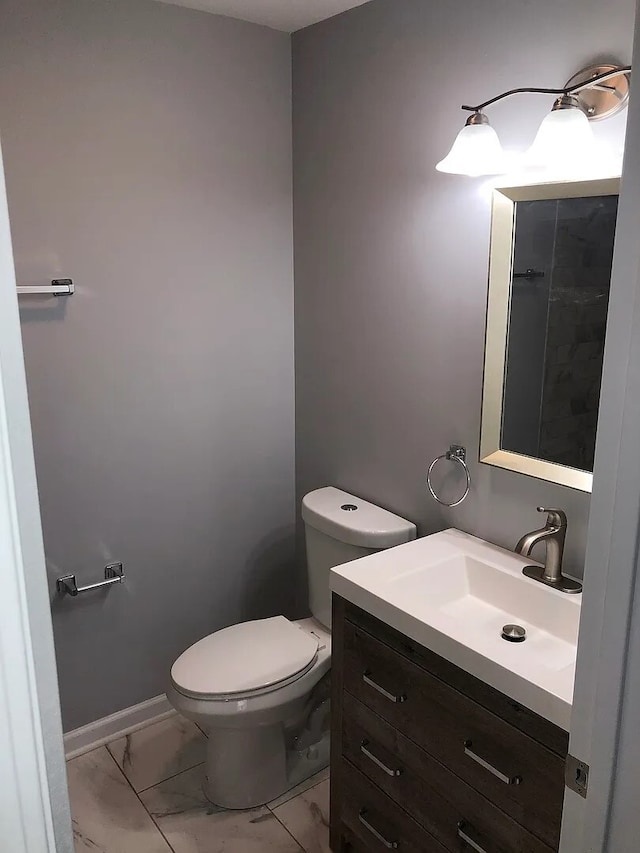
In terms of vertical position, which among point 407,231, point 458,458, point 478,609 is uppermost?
point 407,231


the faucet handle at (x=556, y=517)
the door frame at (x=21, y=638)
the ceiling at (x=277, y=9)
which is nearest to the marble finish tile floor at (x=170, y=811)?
the faucet handle at (x=556, y=517)

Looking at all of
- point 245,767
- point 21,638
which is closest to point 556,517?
point 245,767

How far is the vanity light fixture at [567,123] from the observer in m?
1.53

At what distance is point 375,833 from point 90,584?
3.80ft

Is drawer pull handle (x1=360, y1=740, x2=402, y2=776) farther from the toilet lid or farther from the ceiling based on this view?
the ceiling

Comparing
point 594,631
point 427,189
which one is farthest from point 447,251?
point 594,631

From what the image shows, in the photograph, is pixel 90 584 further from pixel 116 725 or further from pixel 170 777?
pixel 170 777

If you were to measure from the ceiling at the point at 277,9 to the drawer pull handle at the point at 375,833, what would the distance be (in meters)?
2.26

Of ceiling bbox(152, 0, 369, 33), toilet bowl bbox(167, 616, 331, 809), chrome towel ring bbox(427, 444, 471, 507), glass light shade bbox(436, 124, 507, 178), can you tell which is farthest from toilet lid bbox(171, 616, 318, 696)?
ceiling bbox(152, 0, 369, 33)

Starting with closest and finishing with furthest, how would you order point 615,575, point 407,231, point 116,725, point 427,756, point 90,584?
point 615,575
point 427,756
point 407,231
point 90,584
point 116,725

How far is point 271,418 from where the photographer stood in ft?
8.63

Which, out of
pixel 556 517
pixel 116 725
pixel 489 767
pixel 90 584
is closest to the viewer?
pixel 489 767

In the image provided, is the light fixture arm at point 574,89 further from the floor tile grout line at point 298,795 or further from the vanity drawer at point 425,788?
the floor tile grout line at point 298,795

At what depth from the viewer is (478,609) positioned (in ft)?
6.00
